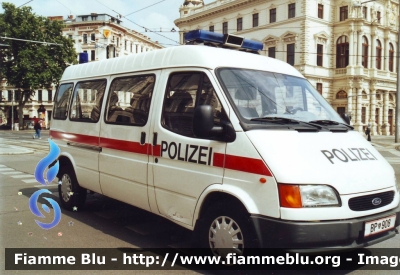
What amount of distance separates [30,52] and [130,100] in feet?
167

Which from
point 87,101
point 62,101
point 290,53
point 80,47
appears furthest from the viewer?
point 80,47

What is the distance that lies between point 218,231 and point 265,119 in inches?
47.7

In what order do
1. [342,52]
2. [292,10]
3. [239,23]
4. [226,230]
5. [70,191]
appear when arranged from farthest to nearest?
[239,23]
[342,52]
[292,10]
[70,191]
[226,230]

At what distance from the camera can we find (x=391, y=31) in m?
52.4

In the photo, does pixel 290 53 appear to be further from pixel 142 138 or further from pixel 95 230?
pixel 142 138

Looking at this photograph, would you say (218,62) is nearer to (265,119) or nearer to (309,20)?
(265,119)

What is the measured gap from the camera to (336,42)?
48.8 m

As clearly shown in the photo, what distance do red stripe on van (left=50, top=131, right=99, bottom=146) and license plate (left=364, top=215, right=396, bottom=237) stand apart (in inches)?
153

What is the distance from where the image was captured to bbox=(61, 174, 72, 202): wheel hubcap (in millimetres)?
6987

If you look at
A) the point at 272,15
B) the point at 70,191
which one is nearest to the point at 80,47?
the point at 272,15

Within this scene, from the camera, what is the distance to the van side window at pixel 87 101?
6.22 meters

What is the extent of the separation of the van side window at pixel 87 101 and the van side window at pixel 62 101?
249mm

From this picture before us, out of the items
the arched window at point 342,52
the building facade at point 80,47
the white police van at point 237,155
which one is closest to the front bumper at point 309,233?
the white police van at point 237,155

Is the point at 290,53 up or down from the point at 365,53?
down
